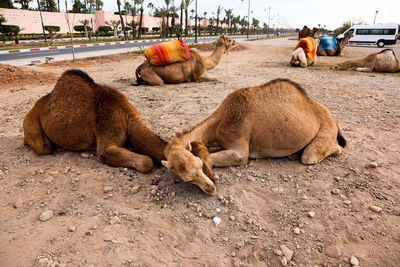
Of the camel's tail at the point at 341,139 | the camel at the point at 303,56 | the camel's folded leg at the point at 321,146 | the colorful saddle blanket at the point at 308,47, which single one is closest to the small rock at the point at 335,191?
the camel's folded leg at the point at 321,146

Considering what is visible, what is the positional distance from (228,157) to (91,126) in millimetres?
2228

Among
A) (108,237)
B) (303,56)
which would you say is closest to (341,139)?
(108,237)

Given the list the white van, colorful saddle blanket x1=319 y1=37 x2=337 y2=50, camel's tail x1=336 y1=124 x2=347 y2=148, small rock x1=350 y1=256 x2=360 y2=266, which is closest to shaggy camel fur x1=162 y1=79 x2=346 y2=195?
camel's tail x1=336 y1=124 x2=347 y2=148

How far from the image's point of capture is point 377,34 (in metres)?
34.9

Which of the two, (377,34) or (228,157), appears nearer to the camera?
(228,157)

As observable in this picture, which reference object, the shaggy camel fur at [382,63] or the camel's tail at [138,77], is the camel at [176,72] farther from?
the shaggy camel fur at [382,63]

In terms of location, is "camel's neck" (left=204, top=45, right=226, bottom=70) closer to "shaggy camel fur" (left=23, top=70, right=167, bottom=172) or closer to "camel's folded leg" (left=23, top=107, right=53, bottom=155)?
"shaggy camel fur" (left=23, top=70, right=167, bottom=172)

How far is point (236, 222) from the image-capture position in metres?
3.21

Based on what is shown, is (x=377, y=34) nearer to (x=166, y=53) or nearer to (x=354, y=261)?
(x=166, y=53)

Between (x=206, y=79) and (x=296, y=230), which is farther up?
(x=206, y=79)

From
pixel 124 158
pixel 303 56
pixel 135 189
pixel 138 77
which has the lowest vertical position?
pixel 135 189

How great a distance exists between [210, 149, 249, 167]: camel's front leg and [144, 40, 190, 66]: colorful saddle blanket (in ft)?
22.3

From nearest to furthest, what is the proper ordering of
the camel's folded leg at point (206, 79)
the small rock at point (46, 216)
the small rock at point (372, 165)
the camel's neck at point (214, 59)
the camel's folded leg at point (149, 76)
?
the small rock at point (46, 216), the small rock at point (372, 165), the camel's folded leg at point (149, 76), the camel's folded leg at point (206, 79), the camel's neck at point (214, 59)

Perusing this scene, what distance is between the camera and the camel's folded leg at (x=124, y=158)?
409 cm
